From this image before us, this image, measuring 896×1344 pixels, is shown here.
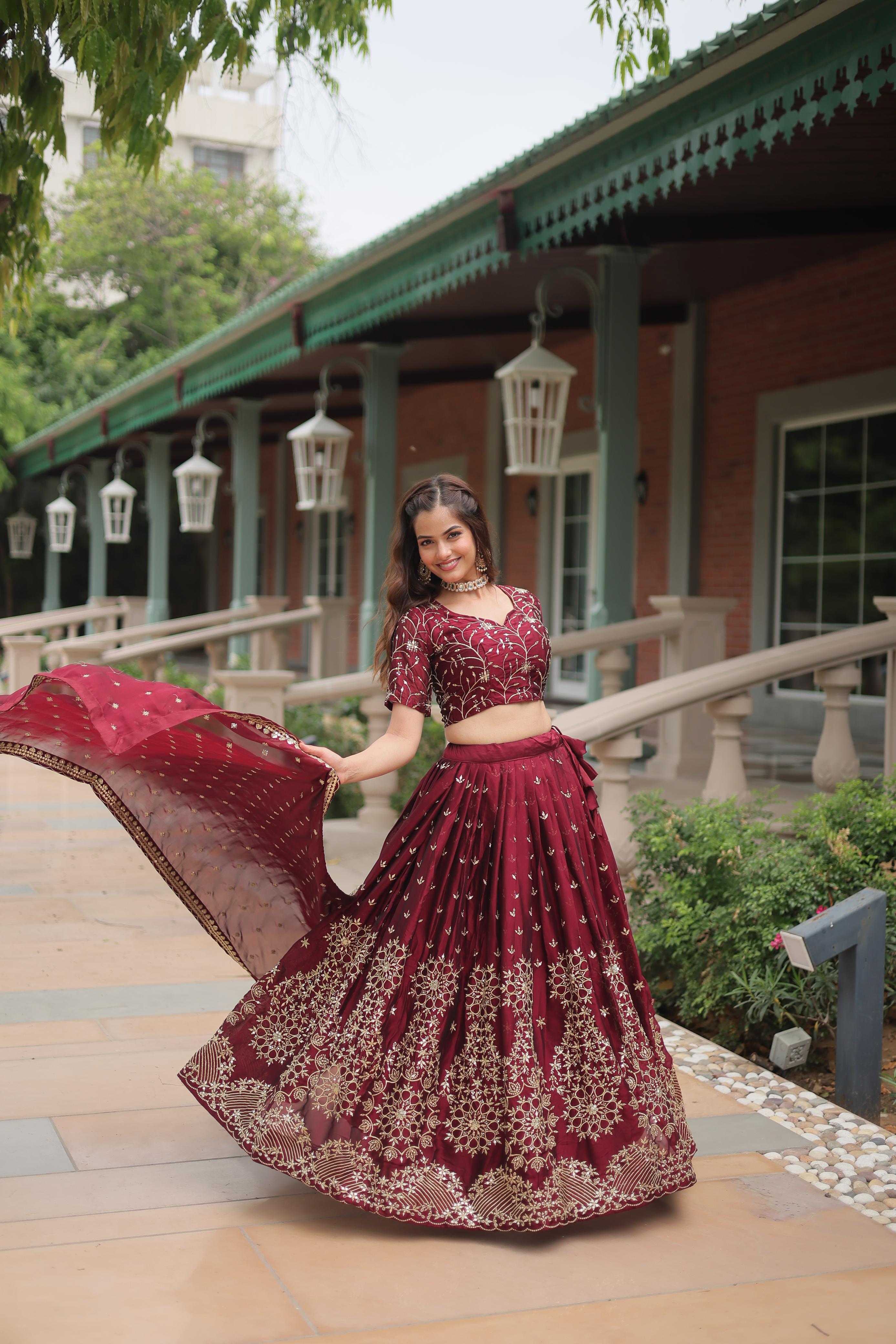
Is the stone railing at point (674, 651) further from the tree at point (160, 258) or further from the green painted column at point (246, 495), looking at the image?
the tree at point (160, 258)

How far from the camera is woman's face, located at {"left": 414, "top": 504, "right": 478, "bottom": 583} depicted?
3008 mm

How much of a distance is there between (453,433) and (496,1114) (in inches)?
520

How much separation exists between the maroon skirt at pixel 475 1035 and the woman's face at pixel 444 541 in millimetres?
403

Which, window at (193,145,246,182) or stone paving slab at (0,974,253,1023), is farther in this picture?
window at (193,145,246,182)

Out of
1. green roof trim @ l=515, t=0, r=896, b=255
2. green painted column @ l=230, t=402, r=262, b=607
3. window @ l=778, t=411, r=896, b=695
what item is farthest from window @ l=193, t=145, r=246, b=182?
green roof trim @ l=515, t=0, r=896, b=255

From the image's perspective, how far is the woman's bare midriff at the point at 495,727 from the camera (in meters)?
2.98

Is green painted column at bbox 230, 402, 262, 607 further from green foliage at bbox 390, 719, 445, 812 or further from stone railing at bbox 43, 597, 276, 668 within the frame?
green foliage at bbox 390, 719, 445, 812

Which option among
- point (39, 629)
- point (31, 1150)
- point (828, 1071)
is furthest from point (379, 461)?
point (39, 629)

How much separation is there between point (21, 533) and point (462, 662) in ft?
70.7

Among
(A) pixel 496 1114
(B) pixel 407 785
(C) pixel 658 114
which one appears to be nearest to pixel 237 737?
(A) pixel 496 1114

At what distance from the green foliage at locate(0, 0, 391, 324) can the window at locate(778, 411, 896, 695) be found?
5373 millimetres

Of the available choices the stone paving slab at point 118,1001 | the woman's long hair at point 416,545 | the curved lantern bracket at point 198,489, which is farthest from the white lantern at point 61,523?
the woman's long hair at point 416,545

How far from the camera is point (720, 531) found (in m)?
10.9

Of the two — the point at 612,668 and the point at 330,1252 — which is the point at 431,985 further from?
the point at 612,668
